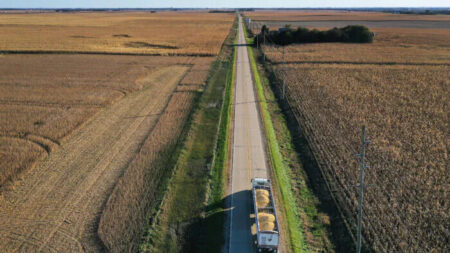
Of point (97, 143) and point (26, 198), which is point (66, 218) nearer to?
point (26, 198)

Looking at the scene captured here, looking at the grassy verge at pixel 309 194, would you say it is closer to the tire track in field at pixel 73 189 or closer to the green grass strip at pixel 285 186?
the green grass strip at pixel 285 186

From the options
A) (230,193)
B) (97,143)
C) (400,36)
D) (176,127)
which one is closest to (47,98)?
(97,143)

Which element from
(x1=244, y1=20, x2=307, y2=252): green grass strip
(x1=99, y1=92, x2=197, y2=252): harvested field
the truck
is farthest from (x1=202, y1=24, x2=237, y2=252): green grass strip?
(x1=244, y1=20, x2=307, y2=252): green grass strip

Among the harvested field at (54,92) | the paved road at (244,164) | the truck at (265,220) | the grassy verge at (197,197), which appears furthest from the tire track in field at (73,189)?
the truck at (265,220)

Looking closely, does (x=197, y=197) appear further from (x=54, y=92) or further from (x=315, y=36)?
(x=315, y=36)

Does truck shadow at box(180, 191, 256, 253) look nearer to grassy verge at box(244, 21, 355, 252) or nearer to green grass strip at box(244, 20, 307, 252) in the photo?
green grass strip at box(244, 20, 307, 252)

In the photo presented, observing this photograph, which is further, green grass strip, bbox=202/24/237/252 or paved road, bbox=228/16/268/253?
paved road, bbox=228/16/268/253
